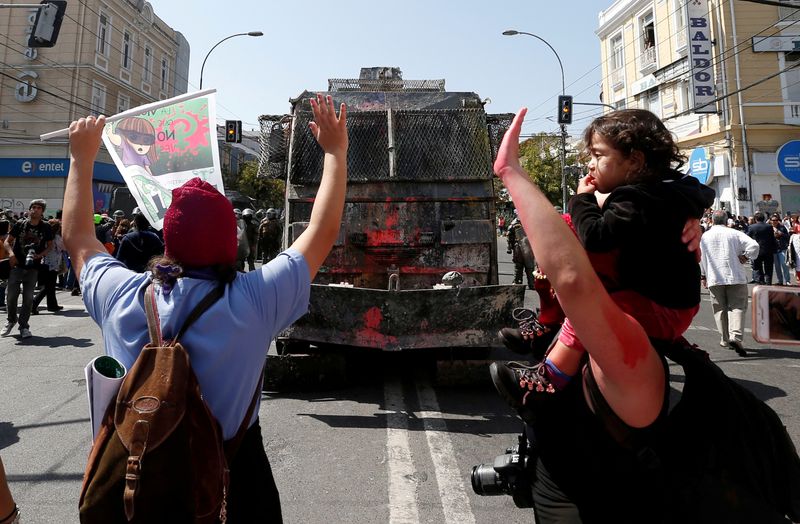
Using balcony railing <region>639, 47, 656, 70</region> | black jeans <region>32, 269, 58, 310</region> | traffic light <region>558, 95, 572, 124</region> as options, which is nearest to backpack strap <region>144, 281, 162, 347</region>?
black jeans <region>32, 269, 58, 310</region>

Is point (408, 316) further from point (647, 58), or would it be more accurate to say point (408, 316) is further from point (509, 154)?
point (647, 58)

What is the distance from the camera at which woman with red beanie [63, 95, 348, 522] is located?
154 cm

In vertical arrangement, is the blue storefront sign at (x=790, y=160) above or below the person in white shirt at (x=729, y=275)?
above

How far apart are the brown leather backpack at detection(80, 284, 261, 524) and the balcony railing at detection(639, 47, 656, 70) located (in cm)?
3186

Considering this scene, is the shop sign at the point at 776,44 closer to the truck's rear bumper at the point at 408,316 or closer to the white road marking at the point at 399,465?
the truck's rear bumper at the point at 408,316

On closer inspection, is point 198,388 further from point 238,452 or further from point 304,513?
point 304,513

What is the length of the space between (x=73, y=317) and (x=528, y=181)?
10.8 metres

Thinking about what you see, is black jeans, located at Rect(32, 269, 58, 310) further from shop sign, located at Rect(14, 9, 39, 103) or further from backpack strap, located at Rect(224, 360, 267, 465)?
shop sign, located at Rect(14, 9, 39, 103)

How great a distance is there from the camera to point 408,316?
15.8ft

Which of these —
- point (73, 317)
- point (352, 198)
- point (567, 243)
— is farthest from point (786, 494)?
point (73, 317)

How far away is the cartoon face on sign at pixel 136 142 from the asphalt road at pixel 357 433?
6.87 feet

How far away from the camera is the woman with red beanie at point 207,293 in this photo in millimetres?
1540

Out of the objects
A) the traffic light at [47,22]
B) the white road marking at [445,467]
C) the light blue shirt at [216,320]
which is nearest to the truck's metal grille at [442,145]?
the white road marking at [445,467]

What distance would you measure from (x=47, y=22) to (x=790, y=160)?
81.8ft
